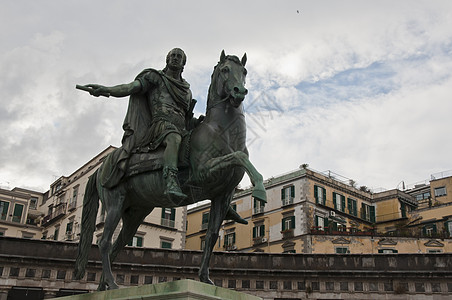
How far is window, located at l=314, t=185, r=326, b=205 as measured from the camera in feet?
186

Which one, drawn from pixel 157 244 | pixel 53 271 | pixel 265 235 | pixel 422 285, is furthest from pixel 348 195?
pixel 53 271

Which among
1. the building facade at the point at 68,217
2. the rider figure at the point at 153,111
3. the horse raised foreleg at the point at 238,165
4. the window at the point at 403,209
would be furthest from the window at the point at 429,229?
the horse raised foreleg at the point at 238,165

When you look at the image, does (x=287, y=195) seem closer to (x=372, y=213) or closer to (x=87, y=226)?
(x=372, y=213)

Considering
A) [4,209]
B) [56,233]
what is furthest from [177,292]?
[4,209]

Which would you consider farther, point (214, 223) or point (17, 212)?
point (17, 212)

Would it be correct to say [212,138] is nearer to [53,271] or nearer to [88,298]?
[88,298]

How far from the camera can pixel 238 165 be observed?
891 centimetres

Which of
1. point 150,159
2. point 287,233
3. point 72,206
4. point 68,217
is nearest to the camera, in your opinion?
point 150,159

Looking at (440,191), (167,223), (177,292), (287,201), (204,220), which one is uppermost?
(440,191)

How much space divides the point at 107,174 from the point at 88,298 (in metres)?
2.33

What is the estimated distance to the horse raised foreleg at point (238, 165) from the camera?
8586mm

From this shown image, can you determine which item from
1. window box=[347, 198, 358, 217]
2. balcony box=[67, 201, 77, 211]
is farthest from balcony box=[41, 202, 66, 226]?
window box=[347, 198, 358, 217]

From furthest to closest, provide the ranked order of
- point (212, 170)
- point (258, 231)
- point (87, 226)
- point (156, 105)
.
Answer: point (258, 231) → point (87, 226) → point (156, 105) → point (212, 170)

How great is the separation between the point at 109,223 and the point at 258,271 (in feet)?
91.5
